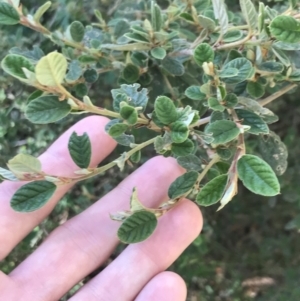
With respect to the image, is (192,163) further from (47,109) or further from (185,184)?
(47,109)

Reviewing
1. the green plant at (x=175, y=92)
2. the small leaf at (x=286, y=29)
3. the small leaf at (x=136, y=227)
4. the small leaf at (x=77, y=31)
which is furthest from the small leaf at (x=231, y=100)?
the small leaf at (x=77, y=31)

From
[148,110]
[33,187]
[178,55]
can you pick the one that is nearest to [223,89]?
[178,55]

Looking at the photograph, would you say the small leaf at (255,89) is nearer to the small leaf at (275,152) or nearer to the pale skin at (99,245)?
the small leaf at (275,152)

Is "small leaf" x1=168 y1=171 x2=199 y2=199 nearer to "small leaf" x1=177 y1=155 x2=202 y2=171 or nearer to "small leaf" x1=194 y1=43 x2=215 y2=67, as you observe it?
"small leaf" x1=177 y1=155 x2=202 y2=171

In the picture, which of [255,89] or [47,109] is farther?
[255,89]

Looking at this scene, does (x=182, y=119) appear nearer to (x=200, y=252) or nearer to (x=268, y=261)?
(x=200, y=252)

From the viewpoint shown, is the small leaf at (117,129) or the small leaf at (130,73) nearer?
the small leaf at (117,129)

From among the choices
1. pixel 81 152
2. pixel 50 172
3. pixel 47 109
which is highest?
pixel 47 109

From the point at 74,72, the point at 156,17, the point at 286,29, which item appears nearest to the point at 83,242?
the point at 74,72
